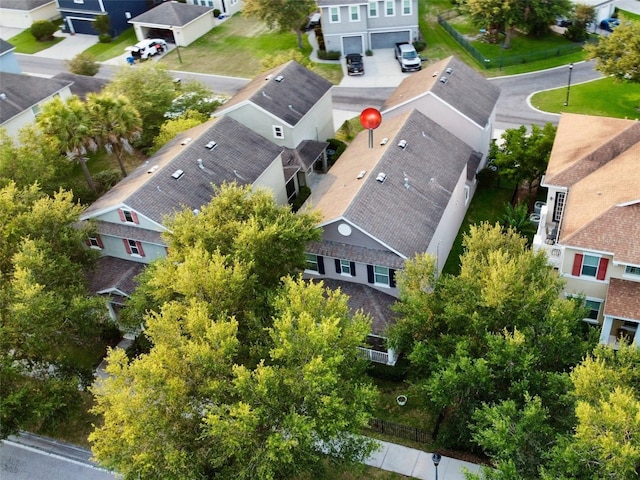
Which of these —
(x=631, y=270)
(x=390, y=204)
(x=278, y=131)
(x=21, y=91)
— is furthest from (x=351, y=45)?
(x=631, y=270)

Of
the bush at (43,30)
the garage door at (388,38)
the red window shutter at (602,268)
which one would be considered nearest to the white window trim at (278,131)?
the red window shutter at (602,268)

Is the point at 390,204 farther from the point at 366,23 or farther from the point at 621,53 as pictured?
the point at 366,23

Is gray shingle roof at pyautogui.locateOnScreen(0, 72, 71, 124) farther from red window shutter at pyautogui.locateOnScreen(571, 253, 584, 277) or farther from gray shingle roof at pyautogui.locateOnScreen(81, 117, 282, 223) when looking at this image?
red window shutter at pyautogui.locateOnScreen(571, 253, 584, 277)

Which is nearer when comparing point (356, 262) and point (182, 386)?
point (182, 386)

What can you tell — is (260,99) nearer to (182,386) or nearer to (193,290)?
(193,290)

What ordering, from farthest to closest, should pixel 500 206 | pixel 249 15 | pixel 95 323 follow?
pixel 249 15 → pixel 500 206 → pixel 95 323

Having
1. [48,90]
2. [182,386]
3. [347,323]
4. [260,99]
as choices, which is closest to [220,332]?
[182,386]

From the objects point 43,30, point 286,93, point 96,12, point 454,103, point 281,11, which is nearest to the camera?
point 454,103
